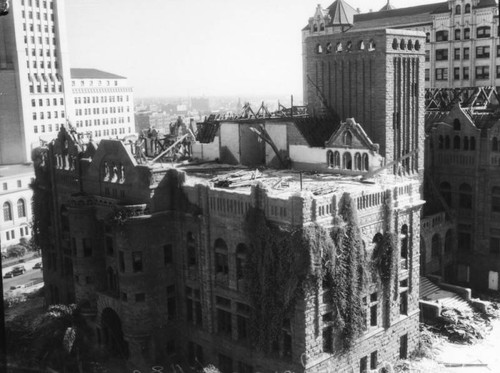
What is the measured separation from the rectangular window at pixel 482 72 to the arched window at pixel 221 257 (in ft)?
221

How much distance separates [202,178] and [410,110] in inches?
771

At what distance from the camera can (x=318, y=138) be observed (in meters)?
51.4

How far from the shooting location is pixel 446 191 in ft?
207

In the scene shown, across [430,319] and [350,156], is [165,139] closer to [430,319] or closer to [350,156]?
[350,156]

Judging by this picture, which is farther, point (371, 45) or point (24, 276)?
point (24, 276)

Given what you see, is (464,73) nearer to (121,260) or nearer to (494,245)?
(494,245)

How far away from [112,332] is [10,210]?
42.8 metres

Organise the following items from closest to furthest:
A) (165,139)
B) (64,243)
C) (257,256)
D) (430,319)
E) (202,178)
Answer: (257,256) → (202,178) → (430,319) → (64,243) → (165,139)

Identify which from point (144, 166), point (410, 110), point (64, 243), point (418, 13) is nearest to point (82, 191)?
point (64, 243)

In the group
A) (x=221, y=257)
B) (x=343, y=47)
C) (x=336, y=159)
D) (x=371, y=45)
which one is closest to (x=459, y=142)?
(x=371, y=45)

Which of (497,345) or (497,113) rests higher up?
(497,113)

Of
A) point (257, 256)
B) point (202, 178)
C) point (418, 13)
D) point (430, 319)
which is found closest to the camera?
point (257, 256)

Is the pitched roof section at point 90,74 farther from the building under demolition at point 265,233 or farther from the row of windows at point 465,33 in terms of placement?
the row of windows at point 465,33

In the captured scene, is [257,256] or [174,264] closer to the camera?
[257,256]
